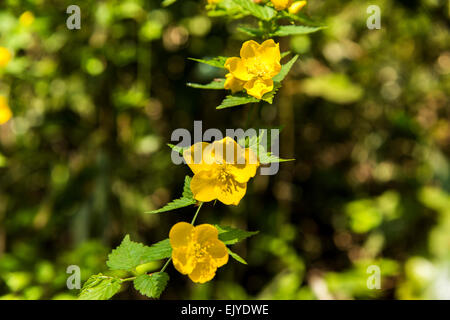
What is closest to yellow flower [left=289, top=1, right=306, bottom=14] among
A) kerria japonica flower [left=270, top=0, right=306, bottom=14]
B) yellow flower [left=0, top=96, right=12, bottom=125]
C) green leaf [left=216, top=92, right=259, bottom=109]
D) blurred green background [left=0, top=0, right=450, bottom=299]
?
kerria japonica flower [left=270, top=0, right=306, bottom=14]

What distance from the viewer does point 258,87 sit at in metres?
0.79

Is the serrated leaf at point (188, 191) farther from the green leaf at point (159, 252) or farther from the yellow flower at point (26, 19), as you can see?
the yellow flower at point (26, 19)

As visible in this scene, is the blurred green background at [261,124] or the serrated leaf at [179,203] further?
the blurred green background at [261,124]

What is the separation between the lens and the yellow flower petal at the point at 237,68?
0.80 m

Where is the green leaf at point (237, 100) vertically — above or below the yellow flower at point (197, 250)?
above

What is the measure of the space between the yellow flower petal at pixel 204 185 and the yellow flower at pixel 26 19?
103 cm

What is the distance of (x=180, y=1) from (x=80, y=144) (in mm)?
808

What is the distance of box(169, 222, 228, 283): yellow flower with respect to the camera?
77 cm

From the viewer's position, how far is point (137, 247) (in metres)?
0.81

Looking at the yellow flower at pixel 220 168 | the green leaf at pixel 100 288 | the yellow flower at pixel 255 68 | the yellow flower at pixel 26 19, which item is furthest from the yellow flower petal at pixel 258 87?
the yellow flower at pixel 26 19

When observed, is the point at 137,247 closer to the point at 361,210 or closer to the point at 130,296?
the point at 130,296

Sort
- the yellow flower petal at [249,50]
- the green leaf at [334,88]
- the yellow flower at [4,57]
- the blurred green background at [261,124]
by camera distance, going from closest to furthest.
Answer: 1. the yellow flower petal at [249,50]
2. the yellow flower at [4,57]
3. the blurred green background at [261,124]
4. the green leaf at [334,88]

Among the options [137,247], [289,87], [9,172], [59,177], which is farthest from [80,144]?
[137,247]

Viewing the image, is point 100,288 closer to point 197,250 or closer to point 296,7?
point 197,250
